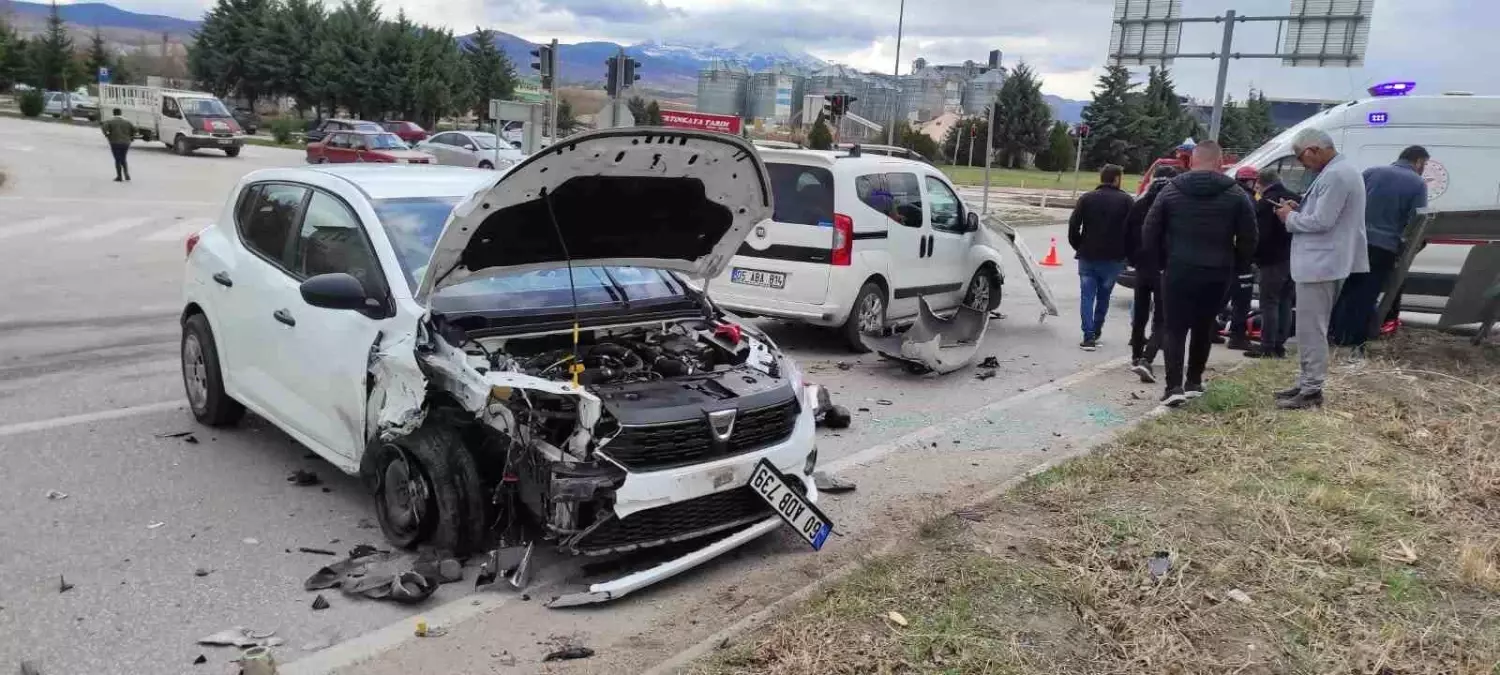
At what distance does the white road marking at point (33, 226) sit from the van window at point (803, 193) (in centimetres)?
1183

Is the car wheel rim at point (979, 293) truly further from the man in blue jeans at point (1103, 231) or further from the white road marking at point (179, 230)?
the white road marking at point (179, 230)

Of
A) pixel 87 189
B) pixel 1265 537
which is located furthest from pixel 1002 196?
pixel 1265 537

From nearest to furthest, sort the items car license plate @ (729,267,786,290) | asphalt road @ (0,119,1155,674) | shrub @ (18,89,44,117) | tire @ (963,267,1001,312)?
asphalt road @ (0,119,1155,674)
car license plate @ (729,267,786,290)
tire @ (963,267,1001,312)
shrub @ (18,89,44,117)

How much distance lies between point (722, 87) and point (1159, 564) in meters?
70.2

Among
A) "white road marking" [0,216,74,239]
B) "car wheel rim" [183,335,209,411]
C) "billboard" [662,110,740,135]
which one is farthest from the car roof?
"white road marking" [0,216,74,239]

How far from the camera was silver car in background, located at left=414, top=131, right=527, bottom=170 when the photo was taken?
104 feet

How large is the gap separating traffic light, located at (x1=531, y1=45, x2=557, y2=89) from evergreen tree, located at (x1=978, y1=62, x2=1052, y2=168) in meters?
40.9

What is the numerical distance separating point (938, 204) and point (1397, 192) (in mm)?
3941

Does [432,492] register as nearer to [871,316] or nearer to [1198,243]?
[1198,243]

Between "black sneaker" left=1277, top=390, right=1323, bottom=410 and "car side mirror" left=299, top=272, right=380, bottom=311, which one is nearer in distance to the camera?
"car side mirror" left=299, top=272, right=380, bottom=311

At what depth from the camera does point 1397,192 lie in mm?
8906

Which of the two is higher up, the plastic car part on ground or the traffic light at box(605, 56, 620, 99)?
the traffic light at box(605, 56, 620, 99)

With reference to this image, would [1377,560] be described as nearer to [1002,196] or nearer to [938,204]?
[938,204]

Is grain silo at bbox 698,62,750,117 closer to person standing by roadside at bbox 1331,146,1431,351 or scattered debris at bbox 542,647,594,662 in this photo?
person standing by roadside at bbox 1331,146,1431,351
